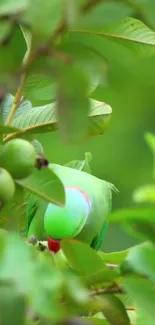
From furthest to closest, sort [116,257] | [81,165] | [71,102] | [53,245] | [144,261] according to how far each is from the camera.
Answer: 1. [81,165]
2. [53,245]
3. [116,257]
4. [144,261]
5. [71,102]

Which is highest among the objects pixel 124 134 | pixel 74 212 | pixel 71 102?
pixel 71 102

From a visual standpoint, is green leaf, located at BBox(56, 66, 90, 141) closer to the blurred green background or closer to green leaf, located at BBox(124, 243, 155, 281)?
green leaf, located at BBox(124, 243, 155, 281)

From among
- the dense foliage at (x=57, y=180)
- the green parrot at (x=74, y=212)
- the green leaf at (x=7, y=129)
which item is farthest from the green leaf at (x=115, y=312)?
the green parrot at (x=74, y=212)

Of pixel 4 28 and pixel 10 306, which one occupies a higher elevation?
pixel 4 28

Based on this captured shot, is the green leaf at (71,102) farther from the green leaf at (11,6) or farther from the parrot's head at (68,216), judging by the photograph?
the parrot's head at (68,216)

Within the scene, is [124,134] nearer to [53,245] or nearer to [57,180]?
[53,245]

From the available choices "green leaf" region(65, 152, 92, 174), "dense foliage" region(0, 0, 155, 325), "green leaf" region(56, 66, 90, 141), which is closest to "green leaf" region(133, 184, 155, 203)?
"dense foliage" region(0, 0, 155, 325)

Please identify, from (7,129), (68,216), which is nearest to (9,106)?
(7,129)

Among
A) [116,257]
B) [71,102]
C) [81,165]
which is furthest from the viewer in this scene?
[81,165]
